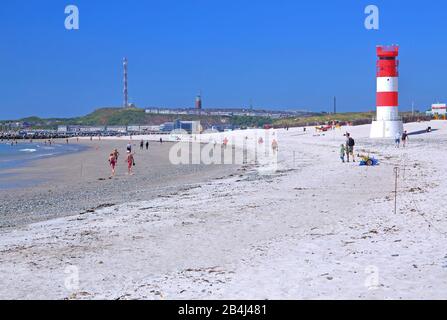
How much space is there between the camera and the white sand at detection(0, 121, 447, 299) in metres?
6.09

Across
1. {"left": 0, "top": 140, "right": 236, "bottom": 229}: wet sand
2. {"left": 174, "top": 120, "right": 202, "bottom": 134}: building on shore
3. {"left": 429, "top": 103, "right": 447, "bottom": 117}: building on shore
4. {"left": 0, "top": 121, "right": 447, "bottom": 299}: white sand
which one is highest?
{"left": 429, "top": 103, "right": 447, "bottom": 117}: building on shore

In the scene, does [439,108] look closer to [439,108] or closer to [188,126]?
[439,108]

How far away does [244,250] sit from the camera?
795 centimetres

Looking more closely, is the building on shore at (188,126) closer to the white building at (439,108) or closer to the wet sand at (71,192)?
the white building at (439,108)

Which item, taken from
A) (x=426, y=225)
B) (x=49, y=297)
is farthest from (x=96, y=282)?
(x=426, y=225)

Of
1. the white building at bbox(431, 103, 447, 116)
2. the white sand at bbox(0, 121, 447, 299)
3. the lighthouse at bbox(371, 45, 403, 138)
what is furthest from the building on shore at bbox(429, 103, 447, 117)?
the white sand at bbox(0, 121, 447, 299)

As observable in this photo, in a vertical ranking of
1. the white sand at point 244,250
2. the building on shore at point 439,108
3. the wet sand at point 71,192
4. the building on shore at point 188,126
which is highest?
the building on shore at point 439,108

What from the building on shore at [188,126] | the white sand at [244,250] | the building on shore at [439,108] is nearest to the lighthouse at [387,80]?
the white sand at [244,250]

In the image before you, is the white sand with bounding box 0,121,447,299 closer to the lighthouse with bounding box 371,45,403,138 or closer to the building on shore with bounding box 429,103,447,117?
the lighthouse with bounding box 371,45,403,138

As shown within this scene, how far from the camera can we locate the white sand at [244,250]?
6.09 metres

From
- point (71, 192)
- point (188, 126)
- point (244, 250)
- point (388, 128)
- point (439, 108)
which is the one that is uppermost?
point (439, 108)

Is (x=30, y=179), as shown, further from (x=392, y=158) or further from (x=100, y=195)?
(x=392, y=158)

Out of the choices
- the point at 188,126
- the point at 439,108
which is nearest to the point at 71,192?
the point at 439,108
